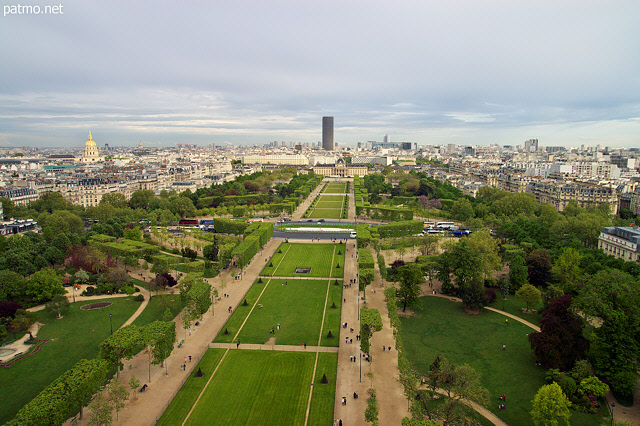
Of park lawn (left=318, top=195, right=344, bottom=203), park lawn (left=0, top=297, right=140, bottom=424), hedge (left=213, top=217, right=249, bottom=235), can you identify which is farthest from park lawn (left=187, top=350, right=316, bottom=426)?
park lawn (left=318, top=195, right=344, bottom=203)

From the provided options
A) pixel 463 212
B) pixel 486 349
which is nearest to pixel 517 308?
pixel 486 349

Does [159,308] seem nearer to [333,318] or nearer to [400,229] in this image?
[333,318]

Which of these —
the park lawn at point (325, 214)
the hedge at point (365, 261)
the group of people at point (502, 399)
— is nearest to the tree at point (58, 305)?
the hedge at point (365, 261)

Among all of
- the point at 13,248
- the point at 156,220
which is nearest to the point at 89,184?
the point at 156,220

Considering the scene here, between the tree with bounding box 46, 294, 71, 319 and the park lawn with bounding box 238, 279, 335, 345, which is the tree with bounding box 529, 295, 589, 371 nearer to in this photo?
the park lawn with bounding box 238, 279, 335, 345

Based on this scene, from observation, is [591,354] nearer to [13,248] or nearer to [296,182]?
[13,248]

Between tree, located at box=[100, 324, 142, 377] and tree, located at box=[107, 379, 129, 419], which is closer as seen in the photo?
tree, located at box=[107, 379, 129, 419]
